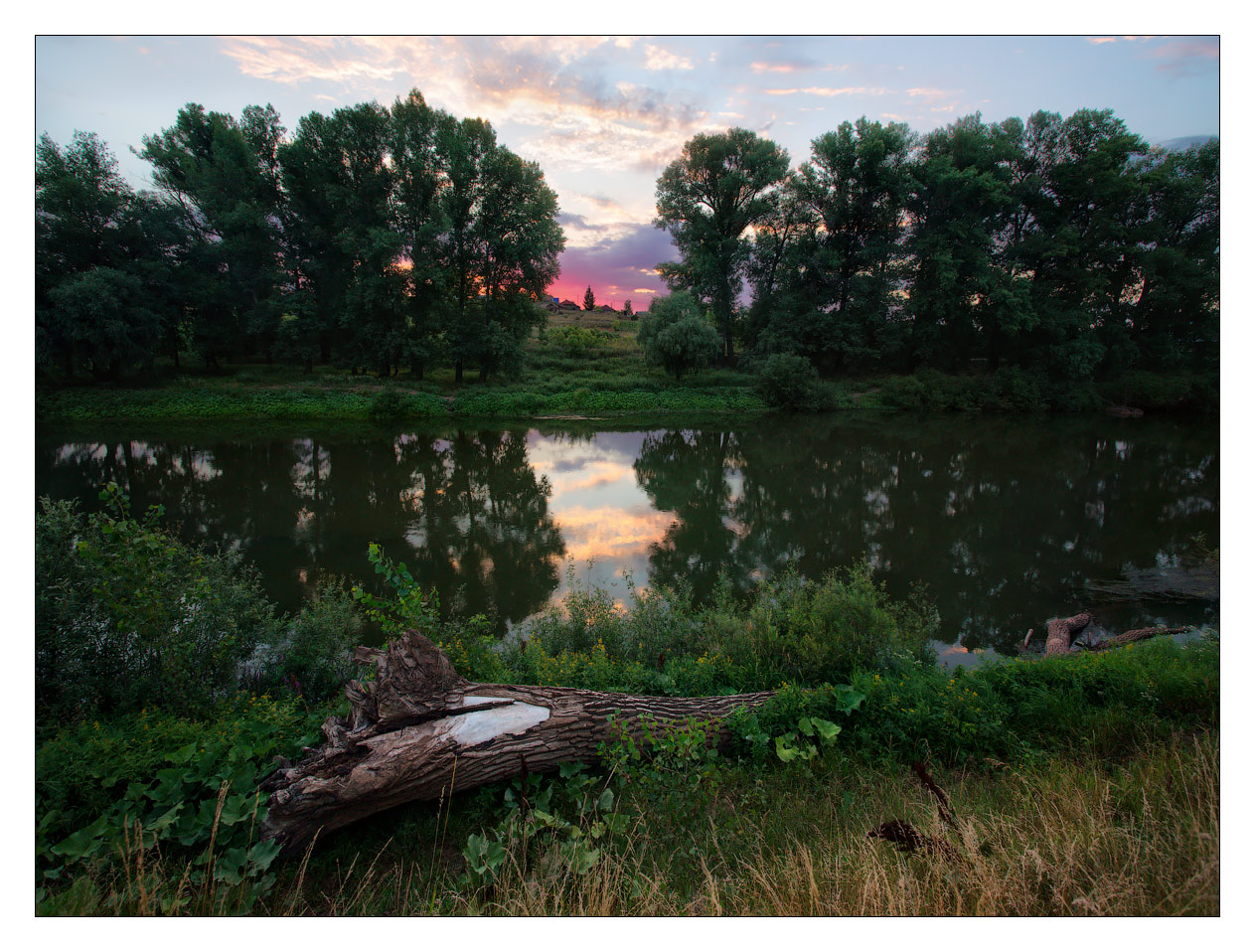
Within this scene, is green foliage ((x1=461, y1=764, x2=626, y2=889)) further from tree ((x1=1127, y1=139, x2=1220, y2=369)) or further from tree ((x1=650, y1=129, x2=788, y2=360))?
tree ((x1=650, y1=129, x2=788, y2=360))

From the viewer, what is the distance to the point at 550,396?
29.9 meters

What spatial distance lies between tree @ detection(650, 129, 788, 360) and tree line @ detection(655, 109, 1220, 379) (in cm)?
9

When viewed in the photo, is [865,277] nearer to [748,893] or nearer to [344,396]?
[344,396]

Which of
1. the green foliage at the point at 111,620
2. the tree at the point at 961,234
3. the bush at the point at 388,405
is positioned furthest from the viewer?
the tree at the point at 961,234

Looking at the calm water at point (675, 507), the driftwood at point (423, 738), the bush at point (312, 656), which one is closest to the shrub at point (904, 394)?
the calm water at point (675, 507)

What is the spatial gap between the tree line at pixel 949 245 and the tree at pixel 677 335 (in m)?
5.05

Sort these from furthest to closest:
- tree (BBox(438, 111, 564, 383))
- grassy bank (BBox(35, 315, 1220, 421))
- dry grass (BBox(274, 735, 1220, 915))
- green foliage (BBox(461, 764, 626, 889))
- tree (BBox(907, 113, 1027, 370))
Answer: tree (BBox(907, 113, 1027, 370)) < tree (BBox(438, 111, 564, 383)) < grassy bank (BBox(35, 315, 1220, 421)) < green foliage (BBox(461, 764, 626, 889)) < dry grass (BBox(274, 735, 1220, 915))

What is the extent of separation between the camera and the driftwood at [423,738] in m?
2.89

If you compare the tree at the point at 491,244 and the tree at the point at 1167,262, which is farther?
the tree at the point at 491,244

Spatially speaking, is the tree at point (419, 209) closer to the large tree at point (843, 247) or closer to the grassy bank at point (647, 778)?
the large tree at point (843, 247)

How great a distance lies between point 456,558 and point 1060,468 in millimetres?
17778

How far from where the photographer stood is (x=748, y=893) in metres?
2.50

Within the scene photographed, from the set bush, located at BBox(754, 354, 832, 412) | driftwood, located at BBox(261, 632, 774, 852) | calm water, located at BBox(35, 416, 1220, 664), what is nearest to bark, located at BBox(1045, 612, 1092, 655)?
calm water, located at BBox(35, 416, 1220, 664)

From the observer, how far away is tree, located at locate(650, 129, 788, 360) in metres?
35.9
